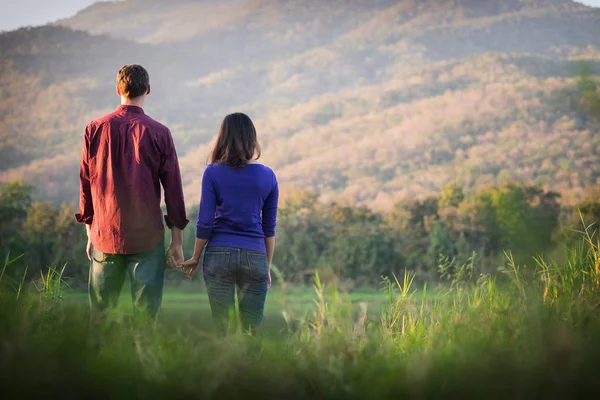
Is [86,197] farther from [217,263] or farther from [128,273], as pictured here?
[217,263]

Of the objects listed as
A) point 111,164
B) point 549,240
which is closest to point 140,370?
point 549,240

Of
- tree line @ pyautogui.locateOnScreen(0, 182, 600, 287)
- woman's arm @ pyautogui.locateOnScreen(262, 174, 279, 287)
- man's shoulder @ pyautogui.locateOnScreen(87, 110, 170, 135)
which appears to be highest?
man's shoulder @ pyautogui.locateOnScreen(87, 110, 170, 135)

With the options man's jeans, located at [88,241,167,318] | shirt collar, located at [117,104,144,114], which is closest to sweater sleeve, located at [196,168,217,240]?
man's jeans, located at [88,241,167,318]

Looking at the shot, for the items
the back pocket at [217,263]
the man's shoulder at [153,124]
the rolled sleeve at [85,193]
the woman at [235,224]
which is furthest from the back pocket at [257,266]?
the rolled sleeve at [85,193]

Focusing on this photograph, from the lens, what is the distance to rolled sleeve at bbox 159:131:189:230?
3.94m

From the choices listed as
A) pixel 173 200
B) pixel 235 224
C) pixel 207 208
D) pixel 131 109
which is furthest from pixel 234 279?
pixel 131 109

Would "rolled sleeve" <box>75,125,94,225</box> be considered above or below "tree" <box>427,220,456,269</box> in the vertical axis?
above

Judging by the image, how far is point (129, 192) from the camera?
3.88 meters

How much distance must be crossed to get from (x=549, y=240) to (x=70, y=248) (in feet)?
107

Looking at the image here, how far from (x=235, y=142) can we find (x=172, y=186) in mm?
401

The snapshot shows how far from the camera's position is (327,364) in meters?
2.39

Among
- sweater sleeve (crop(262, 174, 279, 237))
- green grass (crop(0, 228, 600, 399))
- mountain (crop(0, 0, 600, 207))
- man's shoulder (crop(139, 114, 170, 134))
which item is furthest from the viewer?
mountain (crop(0, 0, 600, 207))

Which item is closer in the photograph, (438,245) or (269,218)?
(269,218)

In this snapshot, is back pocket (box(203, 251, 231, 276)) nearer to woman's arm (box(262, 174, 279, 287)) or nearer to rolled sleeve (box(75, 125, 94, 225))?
woman's arm (box(262, 174, 279, 287))
